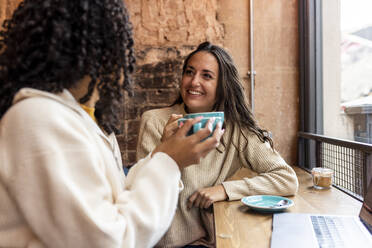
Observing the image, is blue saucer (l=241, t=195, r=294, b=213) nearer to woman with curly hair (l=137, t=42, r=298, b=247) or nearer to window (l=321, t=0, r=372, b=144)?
woman with curly hair (l=137, t=42, r=298, b=247)

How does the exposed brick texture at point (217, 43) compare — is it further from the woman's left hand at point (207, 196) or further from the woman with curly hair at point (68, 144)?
the woman with curly hair at point (68, 144)

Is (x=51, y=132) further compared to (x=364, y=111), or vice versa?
(x=364, y=111)

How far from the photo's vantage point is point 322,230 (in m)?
0.98

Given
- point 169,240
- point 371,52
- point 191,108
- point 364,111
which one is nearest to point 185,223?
point 169,240

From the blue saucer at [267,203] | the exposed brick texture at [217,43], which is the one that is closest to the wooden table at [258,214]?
the blue saucer at [267,203]

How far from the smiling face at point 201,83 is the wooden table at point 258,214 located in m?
0.56

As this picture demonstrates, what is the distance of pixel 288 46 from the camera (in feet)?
8.76

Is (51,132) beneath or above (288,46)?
beneath

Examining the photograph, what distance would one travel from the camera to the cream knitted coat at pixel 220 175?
1405 mm

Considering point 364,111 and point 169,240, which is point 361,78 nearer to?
point 364,111

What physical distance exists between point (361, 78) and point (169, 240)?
4.66 feet

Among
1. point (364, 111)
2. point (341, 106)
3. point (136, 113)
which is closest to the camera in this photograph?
point (364, 111)

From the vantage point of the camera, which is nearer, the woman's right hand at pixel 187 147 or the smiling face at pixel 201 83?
the woman's right hand at pixel 187 147

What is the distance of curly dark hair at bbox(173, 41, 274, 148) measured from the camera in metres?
1.64
